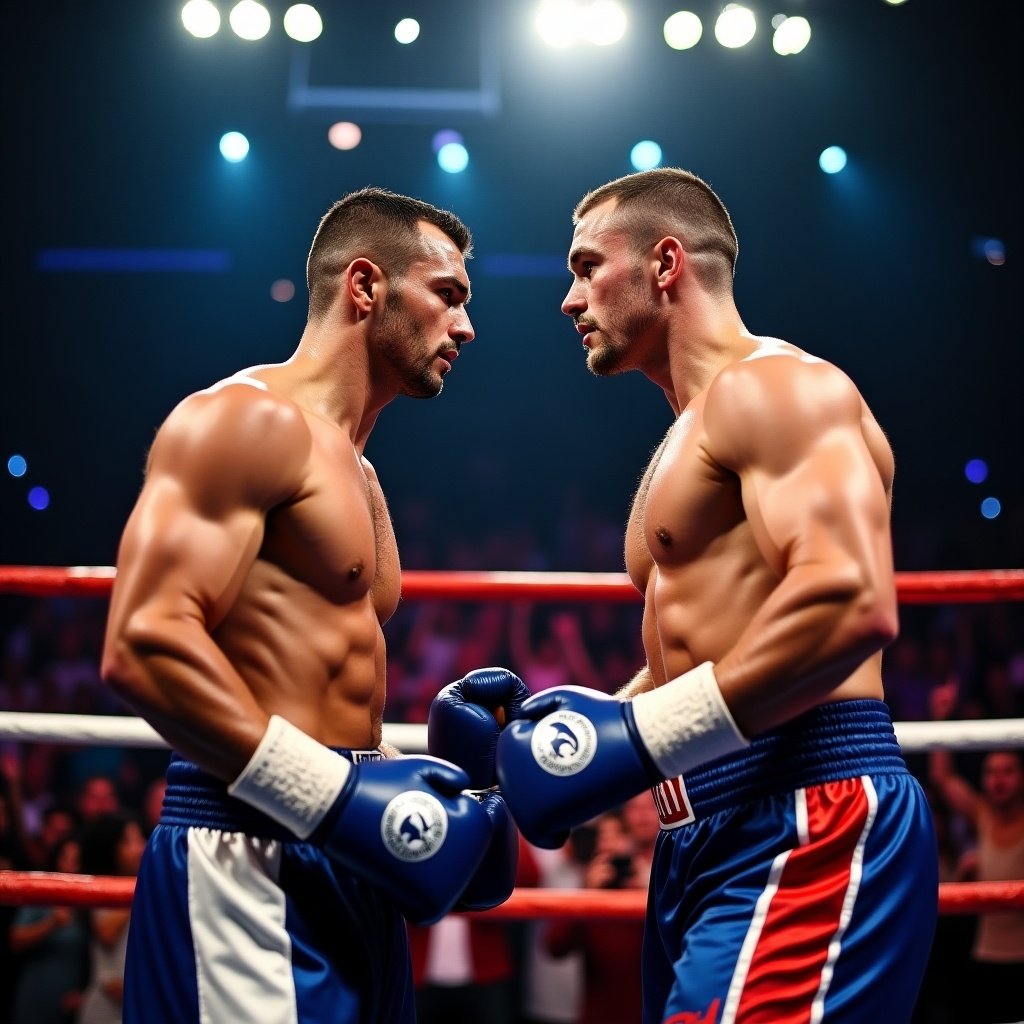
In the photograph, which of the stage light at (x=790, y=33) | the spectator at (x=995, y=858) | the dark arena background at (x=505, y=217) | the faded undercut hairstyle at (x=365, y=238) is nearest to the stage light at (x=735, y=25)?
the dark arena background at (x=505, y=217)

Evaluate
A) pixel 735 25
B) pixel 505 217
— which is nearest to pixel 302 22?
pixel 505 217

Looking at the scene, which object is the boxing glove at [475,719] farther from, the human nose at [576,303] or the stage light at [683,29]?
the stage light at [683,29]

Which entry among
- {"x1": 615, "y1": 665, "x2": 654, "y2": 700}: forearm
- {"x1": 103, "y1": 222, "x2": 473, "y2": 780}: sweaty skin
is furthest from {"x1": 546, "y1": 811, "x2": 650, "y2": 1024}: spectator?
{"x1": 103, "y1": 222, "x2": 473, "y2": 780}: sweaty skin

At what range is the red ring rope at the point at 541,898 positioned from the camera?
1.82 m

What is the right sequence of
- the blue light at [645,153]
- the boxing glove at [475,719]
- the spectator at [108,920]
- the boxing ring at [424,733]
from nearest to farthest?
the boxing glove at [475,719] < the boxing ring at [424,733] < the spectator at [108,920] < the blue light at [645,153]

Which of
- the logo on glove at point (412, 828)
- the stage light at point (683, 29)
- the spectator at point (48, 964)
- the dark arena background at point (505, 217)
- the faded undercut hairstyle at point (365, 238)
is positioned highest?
the stage light at point (683, 29)

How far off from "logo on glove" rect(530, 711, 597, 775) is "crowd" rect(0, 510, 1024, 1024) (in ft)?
2.42

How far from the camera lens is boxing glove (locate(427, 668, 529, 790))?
1.73 metres

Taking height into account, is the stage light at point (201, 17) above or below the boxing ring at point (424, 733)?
above

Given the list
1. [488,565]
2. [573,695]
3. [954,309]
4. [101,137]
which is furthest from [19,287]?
[573,695]

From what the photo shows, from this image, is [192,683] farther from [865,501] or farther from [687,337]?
[687,337]

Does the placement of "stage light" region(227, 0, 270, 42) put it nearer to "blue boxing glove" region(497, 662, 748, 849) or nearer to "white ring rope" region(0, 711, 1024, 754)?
"white ring rope" region(0, 711, 1024, 754)

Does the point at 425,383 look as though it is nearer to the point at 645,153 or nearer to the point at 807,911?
the point at 807,911

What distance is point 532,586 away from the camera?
2.04 metres
